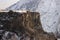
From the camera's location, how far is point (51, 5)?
6.68 feet

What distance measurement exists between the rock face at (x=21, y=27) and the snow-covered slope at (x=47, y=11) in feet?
2.23

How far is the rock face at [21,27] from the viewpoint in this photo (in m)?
1.10

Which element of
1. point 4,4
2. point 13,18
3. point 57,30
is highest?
point 4,4

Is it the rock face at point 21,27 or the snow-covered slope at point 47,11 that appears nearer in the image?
the rock face at point 21,27

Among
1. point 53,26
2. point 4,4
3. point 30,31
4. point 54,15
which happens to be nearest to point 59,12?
point 54,15

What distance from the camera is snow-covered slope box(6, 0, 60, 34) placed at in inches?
76.1

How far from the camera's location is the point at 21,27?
3.82 feet

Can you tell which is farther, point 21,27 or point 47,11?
point 47,11

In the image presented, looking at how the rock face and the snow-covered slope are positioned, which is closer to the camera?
the rock face

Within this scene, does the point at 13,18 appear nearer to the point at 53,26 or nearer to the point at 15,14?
the point at 15,14

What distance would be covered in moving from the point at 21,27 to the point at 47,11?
2.97 feet

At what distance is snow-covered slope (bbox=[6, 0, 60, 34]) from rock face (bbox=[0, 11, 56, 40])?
26.7 inches

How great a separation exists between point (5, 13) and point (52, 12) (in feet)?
3.07

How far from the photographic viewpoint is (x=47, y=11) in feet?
6.56
